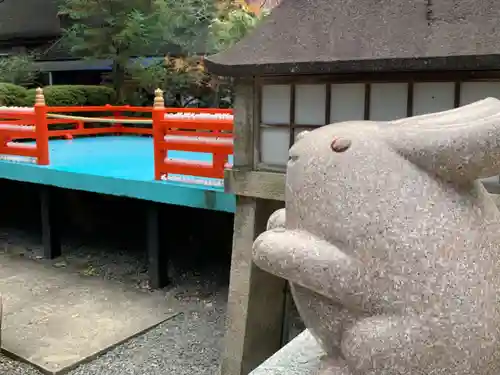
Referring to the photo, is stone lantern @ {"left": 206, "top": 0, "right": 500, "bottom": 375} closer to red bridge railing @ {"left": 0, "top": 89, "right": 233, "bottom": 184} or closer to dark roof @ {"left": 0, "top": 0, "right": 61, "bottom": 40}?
red bridge railing @ {"left": 0, "top": 89, "right": 233, "bottom": 184}

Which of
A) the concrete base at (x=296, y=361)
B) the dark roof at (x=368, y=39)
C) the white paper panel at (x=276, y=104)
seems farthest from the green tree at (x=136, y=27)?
the concrete base at (x=296, y=361)

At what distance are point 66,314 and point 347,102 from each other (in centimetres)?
373

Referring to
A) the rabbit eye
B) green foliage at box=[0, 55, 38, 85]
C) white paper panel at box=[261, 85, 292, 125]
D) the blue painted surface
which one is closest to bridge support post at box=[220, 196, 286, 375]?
white paper panel at box=[261, 85, 292, 125]

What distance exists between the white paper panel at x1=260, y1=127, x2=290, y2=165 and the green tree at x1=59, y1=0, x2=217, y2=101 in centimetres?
668

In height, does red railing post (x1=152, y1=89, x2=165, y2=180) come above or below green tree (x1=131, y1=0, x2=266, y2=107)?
below

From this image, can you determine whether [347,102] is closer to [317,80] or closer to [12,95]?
[317,80]

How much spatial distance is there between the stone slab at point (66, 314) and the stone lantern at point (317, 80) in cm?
140

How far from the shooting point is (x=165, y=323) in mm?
5516

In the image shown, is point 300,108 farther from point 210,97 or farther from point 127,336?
point 210,97

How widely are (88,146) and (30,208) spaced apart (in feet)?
4.73

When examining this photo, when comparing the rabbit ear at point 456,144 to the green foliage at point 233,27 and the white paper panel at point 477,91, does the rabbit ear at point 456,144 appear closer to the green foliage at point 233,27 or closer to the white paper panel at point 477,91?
the white paper panel at point 477,91

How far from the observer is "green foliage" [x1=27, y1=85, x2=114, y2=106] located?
400 inches

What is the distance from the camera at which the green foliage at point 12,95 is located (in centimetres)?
966

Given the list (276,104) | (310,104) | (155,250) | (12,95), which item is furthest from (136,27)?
(310,104)
